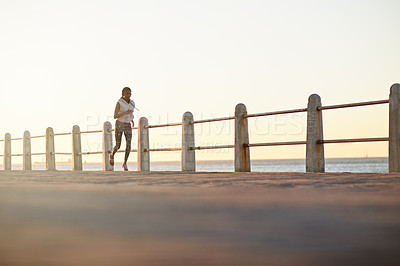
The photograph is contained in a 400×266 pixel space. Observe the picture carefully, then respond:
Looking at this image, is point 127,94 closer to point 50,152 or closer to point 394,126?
point 394,126

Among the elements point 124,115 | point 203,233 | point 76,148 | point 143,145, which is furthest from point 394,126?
point 76,148

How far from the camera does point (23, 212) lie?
1.92m

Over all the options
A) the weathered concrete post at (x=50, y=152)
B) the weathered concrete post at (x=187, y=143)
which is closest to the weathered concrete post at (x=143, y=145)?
the weathered concrete post at (x=187, y=143)

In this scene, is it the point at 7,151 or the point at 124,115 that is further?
the point at 7,151

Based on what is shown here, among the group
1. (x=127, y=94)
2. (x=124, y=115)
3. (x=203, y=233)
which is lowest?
(x=203, y=233)

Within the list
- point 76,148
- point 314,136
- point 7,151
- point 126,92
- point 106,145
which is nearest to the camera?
point 314,136

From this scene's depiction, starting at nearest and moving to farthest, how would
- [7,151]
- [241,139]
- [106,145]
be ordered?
[241,139], [106,145], [7,151]

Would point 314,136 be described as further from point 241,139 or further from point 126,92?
point 126,92

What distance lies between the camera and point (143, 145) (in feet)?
41.5

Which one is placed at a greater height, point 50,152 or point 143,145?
point 143,145

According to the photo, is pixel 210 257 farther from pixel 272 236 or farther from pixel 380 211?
pixel 380 211

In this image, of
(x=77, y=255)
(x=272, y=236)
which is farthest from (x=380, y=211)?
(x=77, y=255)

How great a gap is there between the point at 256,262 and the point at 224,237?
10.8 inches

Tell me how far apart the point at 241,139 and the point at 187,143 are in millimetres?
1684
